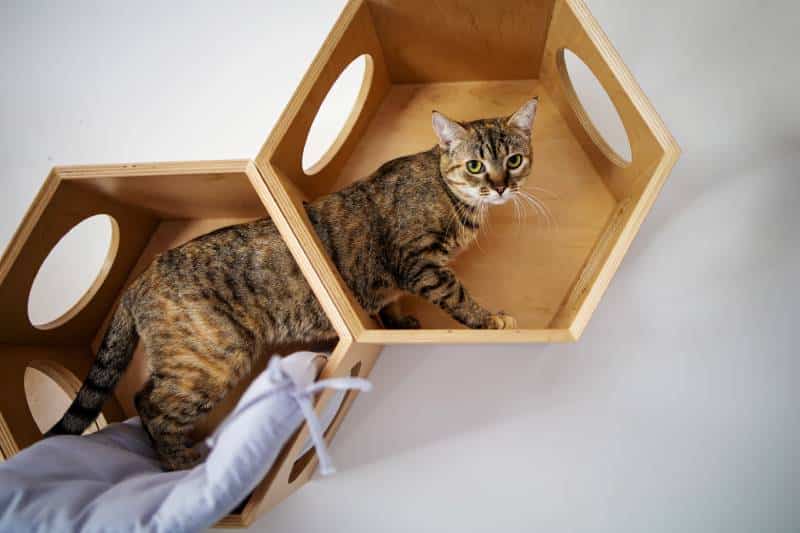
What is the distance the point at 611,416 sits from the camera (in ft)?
4.42

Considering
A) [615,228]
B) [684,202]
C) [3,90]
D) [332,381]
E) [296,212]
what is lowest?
[332,381]

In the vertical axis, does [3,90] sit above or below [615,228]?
below

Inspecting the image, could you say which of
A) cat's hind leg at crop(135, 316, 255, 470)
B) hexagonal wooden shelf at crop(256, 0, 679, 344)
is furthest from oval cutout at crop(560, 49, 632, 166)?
cat's hind leg at crop(135, 316, 255, 470)

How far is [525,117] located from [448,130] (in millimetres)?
187

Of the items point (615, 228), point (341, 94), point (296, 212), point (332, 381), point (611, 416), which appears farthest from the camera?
point (341, 94)

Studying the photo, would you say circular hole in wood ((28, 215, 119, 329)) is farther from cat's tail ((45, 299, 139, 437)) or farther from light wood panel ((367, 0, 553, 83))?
light wood panel ((367, 0, 553, 83))

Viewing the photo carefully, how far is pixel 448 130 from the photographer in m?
1.18

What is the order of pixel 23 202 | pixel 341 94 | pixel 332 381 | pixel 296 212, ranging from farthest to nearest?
1. pixel 23 202
2. pixel 341 94
3. pixel 296 212
4. pixel 332 381

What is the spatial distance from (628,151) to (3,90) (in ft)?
6.94

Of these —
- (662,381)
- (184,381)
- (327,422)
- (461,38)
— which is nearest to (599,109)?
(461,38)

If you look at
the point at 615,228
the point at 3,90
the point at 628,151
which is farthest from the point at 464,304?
the point at 3,90

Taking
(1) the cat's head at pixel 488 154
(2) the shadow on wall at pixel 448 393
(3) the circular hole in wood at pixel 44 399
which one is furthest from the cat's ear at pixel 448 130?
(3) the circular hole in wood at pixel 44 399

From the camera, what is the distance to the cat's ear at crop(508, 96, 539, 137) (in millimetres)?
1140

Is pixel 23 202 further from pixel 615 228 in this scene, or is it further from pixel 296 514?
pixel 615 228
